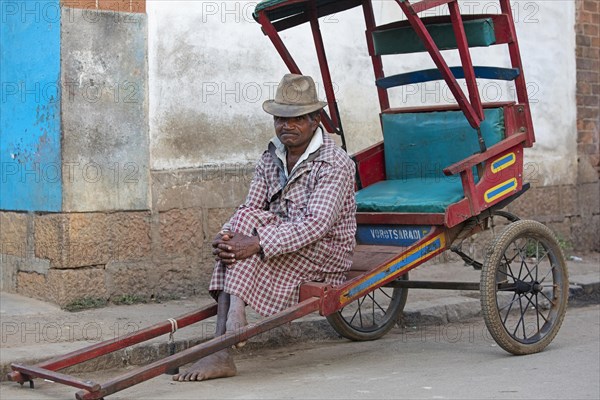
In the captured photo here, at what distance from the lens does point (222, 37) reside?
→ 7.58 meters

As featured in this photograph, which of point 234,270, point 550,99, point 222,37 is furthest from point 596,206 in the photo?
point 234,270

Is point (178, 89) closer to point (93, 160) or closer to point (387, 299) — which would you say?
point (93, 160)

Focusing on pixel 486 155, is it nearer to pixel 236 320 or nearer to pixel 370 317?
pixel 370 317

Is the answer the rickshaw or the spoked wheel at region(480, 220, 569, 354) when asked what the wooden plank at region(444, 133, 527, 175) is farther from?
the spoked wheel at region(480, 220, 569, 354)

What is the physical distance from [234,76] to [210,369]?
129 inches

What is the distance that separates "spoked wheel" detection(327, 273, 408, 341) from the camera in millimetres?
6285

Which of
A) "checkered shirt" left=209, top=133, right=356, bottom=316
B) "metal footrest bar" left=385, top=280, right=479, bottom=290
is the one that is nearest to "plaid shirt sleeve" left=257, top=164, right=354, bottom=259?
"checkered shirt" left=209, top=133, right=356, bottom=316

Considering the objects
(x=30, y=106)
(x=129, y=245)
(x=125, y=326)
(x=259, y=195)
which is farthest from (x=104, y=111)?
(x=259, y=195)

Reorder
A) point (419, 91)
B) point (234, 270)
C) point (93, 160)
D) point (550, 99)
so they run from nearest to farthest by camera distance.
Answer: point (234, 270) → point (93, 160) → point (419, 91) → point (550, 99)

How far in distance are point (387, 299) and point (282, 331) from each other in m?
1.04

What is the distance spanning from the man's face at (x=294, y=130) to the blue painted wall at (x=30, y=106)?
2155 mm

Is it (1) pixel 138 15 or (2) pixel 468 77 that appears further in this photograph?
(1) pixel 138 15

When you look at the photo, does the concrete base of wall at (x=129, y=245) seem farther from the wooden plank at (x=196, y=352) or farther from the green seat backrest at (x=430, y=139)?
the wooden plank at (x=196, y=352)

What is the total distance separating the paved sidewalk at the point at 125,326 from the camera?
5668mm
